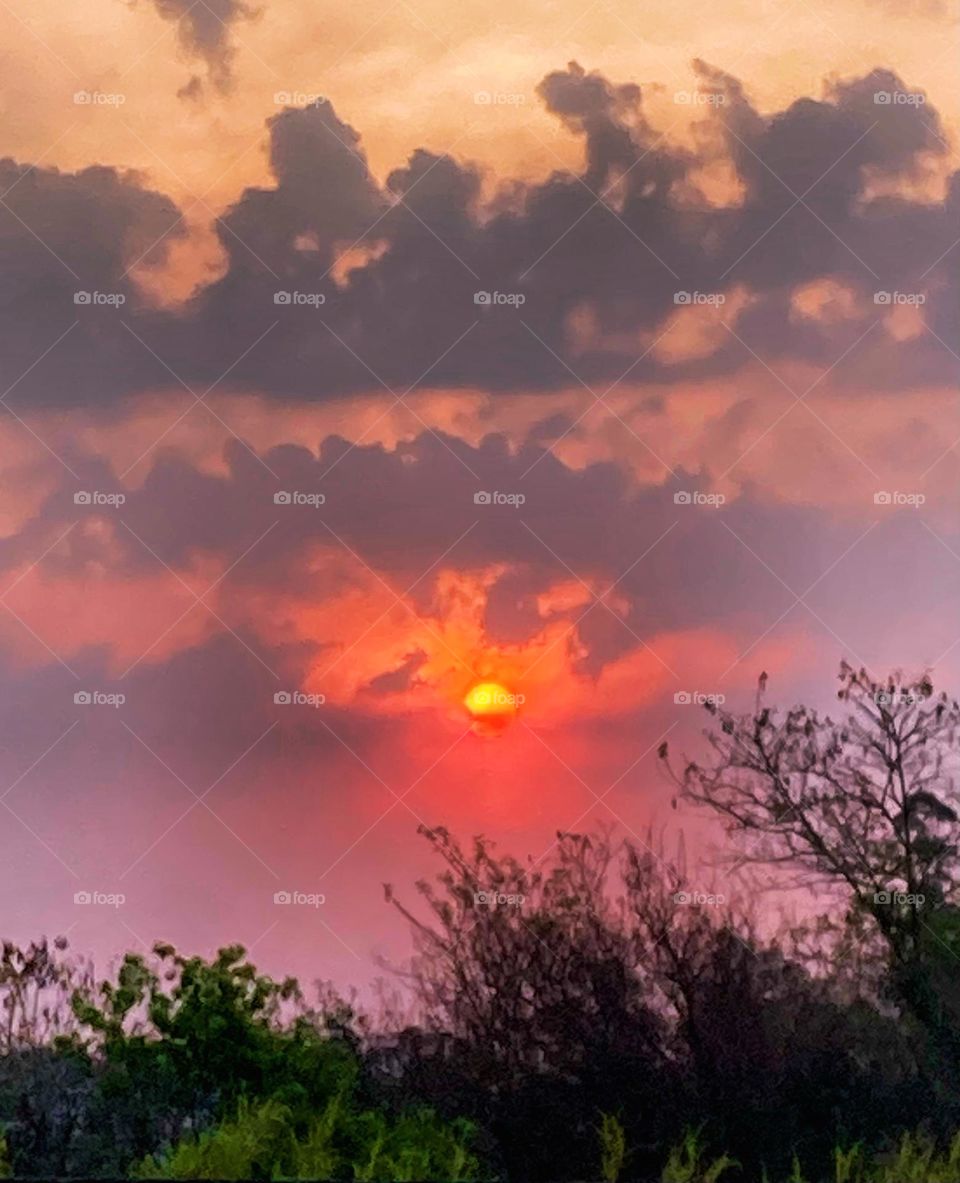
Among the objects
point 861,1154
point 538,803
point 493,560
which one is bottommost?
point 861,1154

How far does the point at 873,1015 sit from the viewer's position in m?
6.15

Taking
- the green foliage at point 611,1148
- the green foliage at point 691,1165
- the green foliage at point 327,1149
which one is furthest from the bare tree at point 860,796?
the green foliage at point 327,1149

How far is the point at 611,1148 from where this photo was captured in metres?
5.95

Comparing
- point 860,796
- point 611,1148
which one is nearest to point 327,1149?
point 611,1148

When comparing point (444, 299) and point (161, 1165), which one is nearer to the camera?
point (161, 1165)

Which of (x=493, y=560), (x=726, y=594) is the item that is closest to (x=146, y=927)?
(x=493, y=560)

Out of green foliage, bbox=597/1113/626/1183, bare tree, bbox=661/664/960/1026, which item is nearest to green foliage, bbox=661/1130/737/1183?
green foliage, bbox=597/1113/626/1183

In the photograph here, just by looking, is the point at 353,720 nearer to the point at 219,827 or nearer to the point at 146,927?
the point at 219,827

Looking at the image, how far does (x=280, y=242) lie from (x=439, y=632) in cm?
175

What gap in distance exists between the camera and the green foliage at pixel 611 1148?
5934 millimetres

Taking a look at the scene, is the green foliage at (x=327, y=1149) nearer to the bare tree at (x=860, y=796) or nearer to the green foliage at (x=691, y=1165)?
the green foliage at (x=691, y=1165)

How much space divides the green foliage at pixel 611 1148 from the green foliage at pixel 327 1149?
1.62 feet

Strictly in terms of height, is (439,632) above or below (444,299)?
below

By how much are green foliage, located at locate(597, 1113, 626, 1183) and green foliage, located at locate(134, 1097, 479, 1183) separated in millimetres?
493
